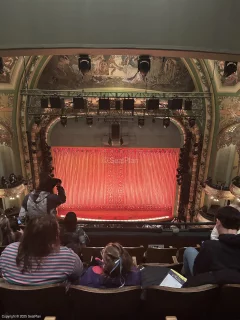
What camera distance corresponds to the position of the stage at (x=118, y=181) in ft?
39.0

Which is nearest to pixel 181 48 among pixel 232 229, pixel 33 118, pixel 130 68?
pixel 232 229

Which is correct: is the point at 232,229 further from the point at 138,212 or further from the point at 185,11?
the point at 138,212

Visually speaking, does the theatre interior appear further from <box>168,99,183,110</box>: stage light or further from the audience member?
the audience member

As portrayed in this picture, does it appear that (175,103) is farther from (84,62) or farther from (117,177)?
(117,177)

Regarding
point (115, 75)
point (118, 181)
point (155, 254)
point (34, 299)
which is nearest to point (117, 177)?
point (118, 181)

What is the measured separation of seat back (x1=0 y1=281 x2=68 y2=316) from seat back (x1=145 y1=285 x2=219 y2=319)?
0.73 metres

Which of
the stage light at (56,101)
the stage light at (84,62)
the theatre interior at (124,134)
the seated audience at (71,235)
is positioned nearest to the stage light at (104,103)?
the theatre interior at (124,134)

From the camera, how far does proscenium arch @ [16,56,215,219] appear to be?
9.38 meters

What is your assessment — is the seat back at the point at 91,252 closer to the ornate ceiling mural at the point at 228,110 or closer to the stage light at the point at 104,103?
the stage light at the point at 104,103

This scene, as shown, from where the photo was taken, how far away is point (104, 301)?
2543 mm

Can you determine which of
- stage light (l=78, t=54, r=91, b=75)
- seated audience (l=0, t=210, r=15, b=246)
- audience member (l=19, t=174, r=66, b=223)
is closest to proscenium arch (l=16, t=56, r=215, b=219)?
stage light (l=78, t=54, r=91, b=75)

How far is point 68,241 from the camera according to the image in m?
3.68

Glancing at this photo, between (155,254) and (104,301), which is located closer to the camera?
(104,301)

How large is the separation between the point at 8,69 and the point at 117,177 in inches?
224
